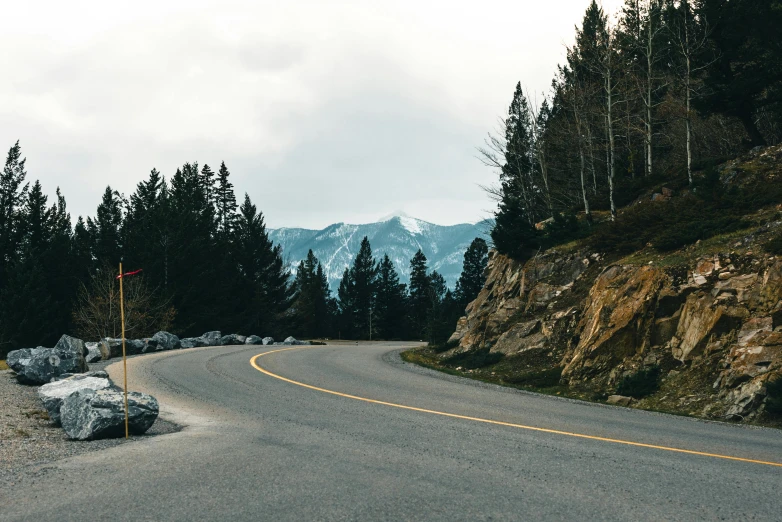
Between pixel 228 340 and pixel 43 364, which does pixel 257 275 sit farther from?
pixel 43 364

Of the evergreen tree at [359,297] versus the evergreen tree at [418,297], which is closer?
the evergreen tree at [418,297]

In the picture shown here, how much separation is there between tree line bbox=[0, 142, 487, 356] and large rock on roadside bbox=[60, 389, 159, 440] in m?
27.2

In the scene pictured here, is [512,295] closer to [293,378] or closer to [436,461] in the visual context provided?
[293,378]

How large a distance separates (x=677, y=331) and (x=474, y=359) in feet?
25.7

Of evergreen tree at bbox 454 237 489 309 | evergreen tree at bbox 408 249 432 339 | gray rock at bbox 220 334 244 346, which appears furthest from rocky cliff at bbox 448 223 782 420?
evergreen tree at bbox 408 249 432 339

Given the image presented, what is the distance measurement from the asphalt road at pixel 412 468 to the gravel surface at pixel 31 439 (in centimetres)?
44

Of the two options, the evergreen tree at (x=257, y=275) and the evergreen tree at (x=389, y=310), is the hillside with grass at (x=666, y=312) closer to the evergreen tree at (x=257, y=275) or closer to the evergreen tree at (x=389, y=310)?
the evergreen tree at (x=257, y=275)

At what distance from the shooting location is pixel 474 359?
20922mm

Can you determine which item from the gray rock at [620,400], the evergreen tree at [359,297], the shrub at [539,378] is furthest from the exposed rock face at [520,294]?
the evergreen tree at [359,297]

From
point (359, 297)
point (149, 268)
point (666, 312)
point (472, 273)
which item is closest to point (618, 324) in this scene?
point (666, 312)

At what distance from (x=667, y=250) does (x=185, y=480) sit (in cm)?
1617

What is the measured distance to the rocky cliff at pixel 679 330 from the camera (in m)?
12.4

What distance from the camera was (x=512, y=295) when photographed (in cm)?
2503

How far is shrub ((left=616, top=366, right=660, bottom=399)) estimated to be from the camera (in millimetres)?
13695
